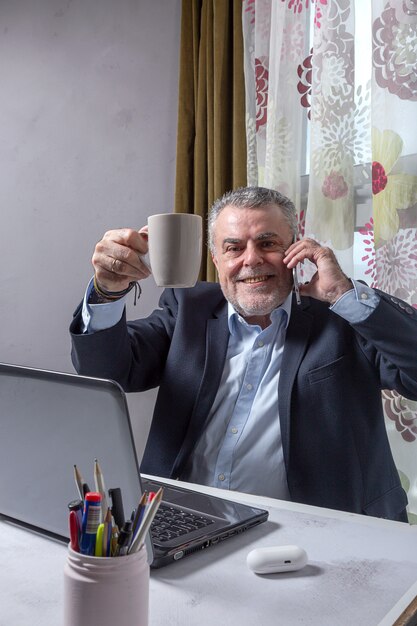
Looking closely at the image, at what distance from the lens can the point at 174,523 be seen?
36.3 inches

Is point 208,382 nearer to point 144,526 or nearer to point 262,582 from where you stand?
point 262,582

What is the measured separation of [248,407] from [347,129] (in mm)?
889

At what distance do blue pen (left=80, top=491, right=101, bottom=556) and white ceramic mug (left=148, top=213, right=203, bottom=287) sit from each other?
661 mm

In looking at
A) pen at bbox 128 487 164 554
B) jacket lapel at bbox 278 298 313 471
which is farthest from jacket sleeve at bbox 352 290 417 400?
pen at bbox 128 487 164 554

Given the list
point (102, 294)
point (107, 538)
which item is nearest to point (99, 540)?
point (107, 538)

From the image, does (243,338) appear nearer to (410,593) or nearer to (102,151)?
(410,593)

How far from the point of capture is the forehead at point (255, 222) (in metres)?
1.58

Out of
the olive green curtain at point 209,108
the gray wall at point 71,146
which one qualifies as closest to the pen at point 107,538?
the olive green curtain at point 209,108

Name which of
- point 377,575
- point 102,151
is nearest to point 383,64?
point 102,151

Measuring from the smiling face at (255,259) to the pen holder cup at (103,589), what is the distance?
3.37 feet

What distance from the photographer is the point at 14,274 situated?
2.87m

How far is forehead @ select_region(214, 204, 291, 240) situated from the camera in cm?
158

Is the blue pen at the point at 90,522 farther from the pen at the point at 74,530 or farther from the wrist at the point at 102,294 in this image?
the wrist at the point at 102,294

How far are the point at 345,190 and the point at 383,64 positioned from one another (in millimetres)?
354
